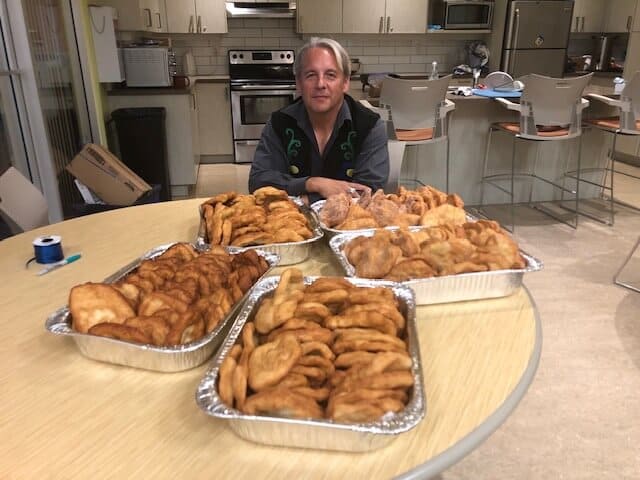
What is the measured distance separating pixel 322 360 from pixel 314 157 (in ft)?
4.44

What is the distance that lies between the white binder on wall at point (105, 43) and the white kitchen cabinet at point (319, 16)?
7.09ft

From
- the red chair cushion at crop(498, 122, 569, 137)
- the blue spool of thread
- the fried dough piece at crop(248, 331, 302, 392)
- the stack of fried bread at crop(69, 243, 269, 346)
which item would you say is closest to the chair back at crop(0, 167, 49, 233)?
the blue spool of thread

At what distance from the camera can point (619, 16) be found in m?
5.47

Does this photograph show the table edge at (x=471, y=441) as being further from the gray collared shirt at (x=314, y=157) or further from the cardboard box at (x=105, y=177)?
the cardboard box at (x=105, y=177)

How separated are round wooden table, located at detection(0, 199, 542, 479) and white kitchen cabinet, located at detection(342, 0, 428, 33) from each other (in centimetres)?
485

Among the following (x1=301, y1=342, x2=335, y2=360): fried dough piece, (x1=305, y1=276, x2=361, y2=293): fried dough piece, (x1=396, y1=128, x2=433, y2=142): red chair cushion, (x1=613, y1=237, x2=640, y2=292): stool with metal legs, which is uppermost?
(x1=305, y1=276, x2=361, y2=293): fried dough piece

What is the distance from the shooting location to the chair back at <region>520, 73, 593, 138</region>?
Result: 320 cm

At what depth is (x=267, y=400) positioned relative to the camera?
698 millimetres

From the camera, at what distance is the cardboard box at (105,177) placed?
3062mm

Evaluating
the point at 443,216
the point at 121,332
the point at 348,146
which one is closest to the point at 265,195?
the point at 443,216

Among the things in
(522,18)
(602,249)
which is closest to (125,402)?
(602,249)

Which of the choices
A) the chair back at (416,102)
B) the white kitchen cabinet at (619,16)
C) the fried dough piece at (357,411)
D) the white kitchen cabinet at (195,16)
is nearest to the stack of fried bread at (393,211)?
the fried dough piece at (357,411)

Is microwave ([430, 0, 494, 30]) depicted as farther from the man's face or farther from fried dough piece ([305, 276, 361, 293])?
fried dough piece ([305, 276, 361, 293])

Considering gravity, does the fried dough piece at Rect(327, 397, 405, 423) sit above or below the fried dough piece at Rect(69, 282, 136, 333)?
below
